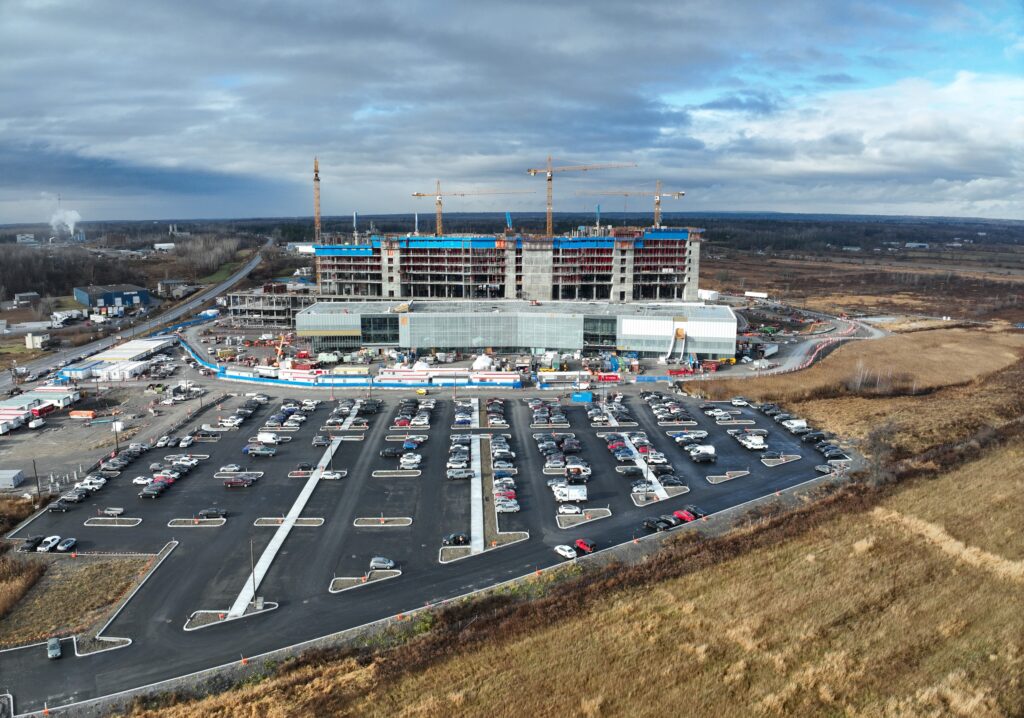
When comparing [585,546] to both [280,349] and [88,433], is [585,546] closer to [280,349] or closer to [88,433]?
[88,433]

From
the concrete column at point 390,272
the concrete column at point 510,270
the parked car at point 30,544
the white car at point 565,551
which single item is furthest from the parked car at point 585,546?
the concrete column at point 390,272

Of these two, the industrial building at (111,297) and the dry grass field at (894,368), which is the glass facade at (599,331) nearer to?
the dry grass field at (894,368)

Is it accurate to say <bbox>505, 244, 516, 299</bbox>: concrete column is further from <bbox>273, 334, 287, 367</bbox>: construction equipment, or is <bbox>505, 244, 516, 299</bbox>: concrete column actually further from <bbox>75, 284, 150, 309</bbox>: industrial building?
<bbox>75, 284, 150, 309</bbox>: industrial building

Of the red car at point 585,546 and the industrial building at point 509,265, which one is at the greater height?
the industrial building at point 509,265

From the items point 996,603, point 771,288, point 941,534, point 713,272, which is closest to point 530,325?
point 941,534

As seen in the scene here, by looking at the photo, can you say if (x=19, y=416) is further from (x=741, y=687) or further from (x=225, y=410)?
(x=741, y=687)

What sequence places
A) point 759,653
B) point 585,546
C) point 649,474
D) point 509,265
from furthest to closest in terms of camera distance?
point 509,265, point 649,474, point 585,546, point 759,653

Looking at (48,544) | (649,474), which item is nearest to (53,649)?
(48,544)
